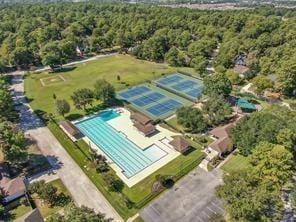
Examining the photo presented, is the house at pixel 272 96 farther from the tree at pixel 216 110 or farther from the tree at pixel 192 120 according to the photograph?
the tree at pixel 192 120

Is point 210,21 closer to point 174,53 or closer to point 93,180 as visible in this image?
point 174,53

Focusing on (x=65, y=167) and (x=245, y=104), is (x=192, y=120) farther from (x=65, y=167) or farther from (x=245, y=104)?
(x=65, y=167)

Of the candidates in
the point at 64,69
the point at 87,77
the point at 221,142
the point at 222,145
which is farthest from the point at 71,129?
the point at 64,69

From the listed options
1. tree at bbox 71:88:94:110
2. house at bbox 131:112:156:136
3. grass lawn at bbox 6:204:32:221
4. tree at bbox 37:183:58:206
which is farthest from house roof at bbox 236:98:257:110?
grass lawn at bbox 6:204:32:221

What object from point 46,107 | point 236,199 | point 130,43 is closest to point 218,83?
point 236,199

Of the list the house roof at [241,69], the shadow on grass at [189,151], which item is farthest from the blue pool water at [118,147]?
the house roof at [241,69]

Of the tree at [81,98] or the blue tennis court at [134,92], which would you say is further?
the blue tennis court at [134,92]

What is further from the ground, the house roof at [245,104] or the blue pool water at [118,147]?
the house roof at [245,104]
